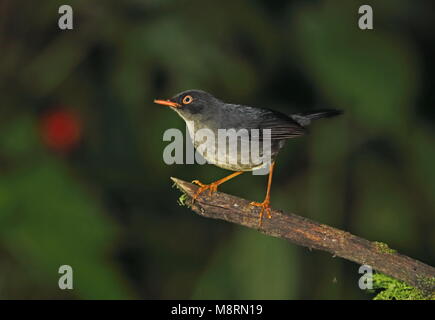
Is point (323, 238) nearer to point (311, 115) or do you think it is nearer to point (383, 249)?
point (383, 249)

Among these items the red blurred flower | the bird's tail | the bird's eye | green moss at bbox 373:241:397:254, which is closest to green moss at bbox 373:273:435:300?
green moss at bbox 373:241:397:254

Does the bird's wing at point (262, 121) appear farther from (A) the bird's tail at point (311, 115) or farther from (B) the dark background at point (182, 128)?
(B) the dark background at point (182, 128)

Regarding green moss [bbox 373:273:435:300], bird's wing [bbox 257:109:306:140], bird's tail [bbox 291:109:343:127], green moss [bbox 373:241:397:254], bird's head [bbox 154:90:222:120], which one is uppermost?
bird's head [bbox 154:90:222:120]

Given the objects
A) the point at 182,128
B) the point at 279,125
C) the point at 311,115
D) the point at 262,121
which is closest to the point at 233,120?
the point at 262,121

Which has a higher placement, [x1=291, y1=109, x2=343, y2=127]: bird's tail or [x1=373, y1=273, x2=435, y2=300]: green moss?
[x1=291, y1=109, x2=343, y2=127]: bird's tail

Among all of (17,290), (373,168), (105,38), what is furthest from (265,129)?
(17,290)

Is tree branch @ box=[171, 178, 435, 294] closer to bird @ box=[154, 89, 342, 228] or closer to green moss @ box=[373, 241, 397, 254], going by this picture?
green moss @ box=[373, 241, 397, 254]

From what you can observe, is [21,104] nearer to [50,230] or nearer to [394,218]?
[50,230]
